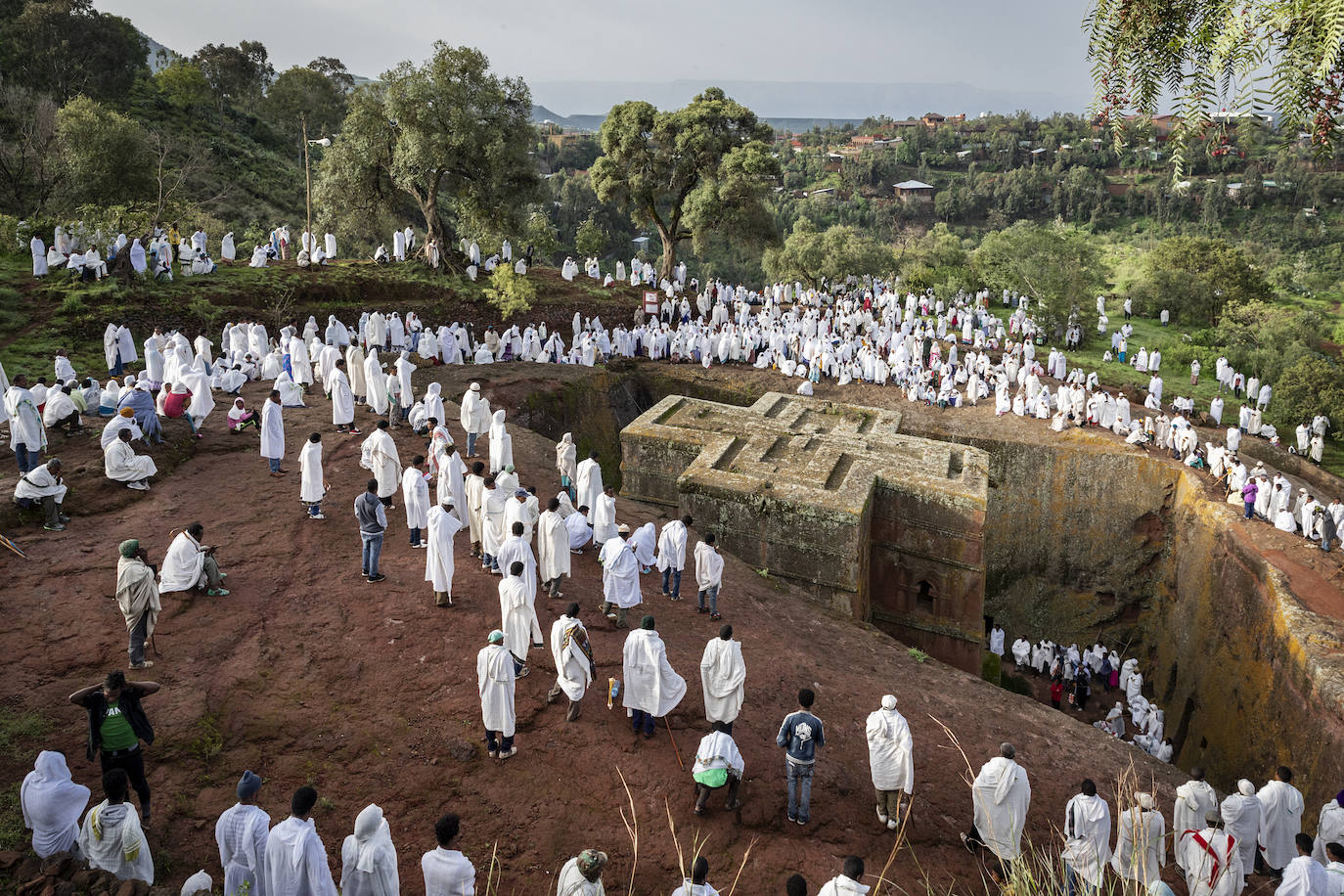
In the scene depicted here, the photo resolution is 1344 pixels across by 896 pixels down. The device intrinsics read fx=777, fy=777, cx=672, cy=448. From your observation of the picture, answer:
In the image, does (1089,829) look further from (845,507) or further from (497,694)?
(845,507)

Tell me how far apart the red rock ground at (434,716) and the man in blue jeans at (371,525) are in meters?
0.30

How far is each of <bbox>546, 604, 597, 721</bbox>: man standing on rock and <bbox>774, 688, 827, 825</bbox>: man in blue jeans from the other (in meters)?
1.92

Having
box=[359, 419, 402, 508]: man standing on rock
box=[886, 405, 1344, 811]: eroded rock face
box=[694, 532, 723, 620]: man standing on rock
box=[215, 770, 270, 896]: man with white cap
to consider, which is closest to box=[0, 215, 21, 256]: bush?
box=[359, 419, 402, 508]: man standing on rock

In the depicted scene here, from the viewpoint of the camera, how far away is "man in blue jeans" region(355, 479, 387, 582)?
28.7 feet

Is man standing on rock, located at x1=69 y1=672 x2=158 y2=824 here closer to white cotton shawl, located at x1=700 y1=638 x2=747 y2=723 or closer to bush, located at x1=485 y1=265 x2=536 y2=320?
white cotton shawl, located at x1=700 y1=638 x2=747 y2=723

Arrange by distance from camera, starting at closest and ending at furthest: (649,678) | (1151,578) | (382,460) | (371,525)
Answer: (649,678)
(371,525)
(382,460)
(1151,578)

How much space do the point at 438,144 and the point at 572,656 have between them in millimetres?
21081

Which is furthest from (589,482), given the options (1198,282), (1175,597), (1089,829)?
(1198,282)

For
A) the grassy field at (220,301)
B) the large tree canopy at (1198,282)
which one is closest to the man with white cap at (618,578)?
the grassy field at (220,301)

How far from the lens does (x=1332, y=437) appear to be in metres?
21.4

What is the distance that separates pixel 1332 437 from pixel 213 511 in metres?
26.7

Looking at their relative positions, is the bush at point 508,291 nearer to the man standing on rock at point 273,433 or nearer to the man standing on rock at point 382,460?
the man standing on rock at point 273,433

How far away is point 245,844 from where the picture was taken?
4965 millimetres

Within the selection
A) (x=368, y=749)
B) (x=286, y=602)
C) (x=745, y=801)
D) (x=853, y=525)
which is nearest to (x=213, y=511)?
(x=286, y=602)
